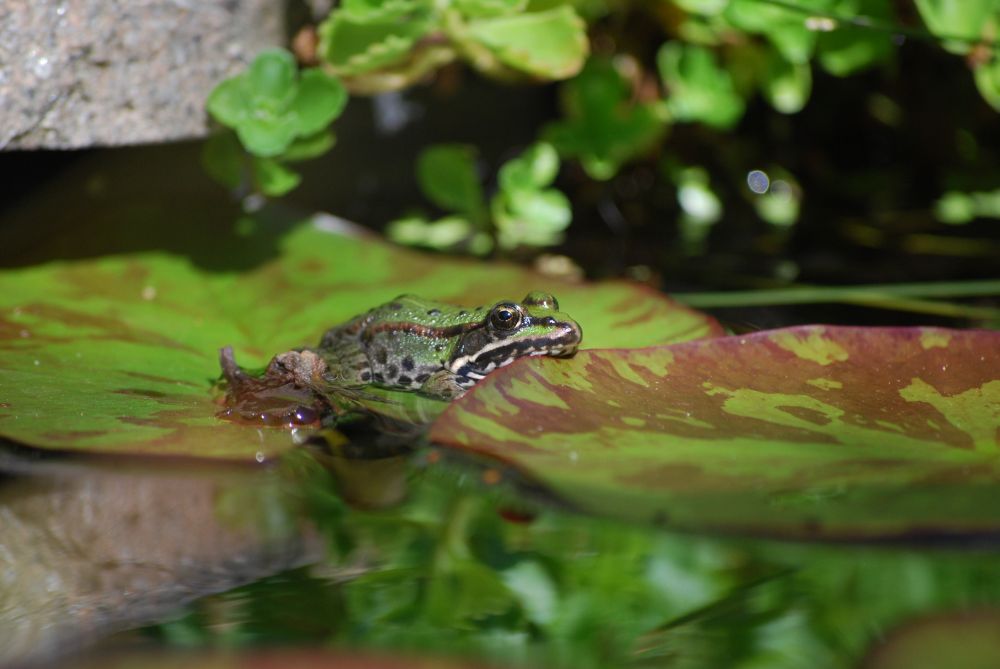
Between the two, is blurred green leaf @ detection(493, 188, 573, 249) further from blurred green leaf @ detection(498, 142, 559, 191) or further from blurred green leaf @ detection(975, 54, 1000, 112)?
blurred green leaf @ detection(975, 54, 1000, 112)

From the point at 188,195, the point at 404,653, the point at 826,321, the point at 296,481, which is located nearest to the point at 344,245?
the point at 188,195

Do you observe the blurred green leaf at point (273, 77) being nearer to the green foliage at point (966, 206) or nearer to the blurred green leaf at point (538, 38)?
the blurred green leaf at point (538, 38)

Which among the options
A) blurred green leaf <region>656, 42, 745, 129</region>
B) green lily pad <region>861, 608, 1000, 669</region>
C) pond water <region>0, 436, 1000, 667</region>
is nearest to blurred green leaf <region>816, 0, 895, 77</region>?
blurred green leaf <region>656, 42, 745, 129</region>

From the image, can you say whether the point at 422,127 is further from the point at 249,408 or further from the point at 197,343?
the point at 249,408

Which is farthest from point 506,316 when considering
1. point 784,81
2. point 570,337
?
point 784,81

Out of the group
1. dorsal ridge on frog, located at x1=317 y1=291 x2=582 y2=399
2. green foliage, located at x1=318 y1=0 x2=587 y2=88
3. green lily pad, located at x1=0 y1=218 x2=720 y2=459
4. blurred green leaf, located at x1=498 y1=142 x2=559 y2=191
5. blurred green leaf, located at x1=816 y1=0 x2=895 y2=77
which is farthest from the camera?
blurred green leaf, located at x1=498 y1=142 x2=559 y2=191

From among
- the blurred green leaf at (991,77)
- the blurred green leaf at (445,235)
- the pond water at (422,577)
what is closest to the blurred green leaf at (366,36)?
the blurred green leaf at (445,235)
